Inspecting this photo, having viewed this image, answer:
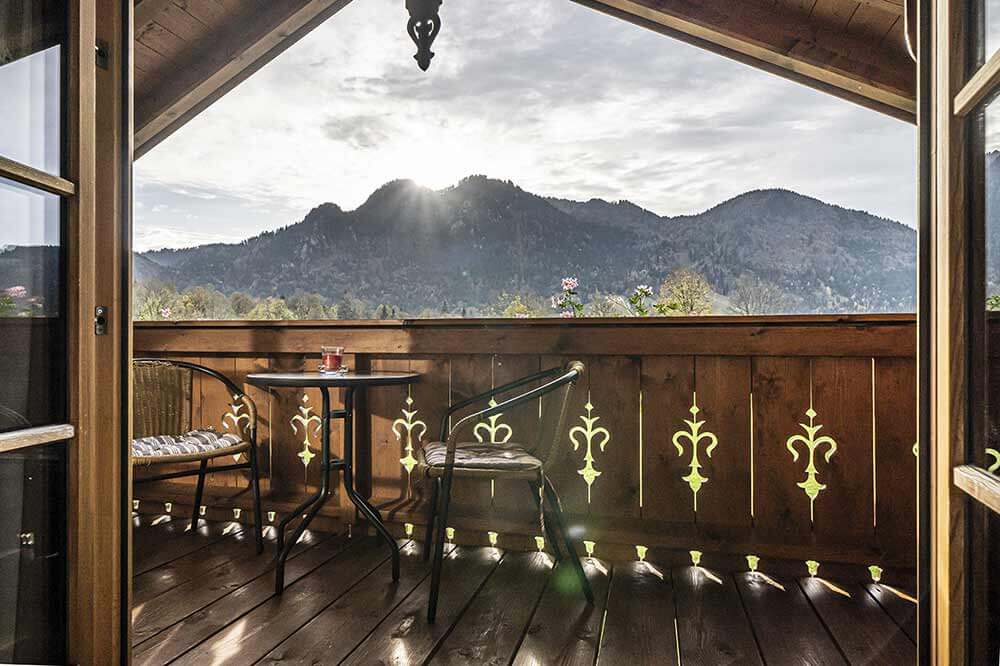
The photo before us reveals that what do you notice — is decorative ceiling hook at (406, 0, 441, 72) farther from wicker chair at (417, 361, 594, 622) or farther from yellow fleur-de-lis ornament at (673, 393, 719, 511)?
yellow fleur-de-lis ornament at (673, 393, 719, 511)

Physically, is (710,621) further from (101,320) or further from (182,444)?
(182,444)

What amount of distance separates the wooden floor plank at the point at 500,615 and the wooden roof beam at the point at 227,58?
2.87 m

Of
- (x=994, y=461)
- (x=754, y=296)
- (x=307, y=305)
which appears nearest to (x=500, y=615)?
(x=994, y=461)

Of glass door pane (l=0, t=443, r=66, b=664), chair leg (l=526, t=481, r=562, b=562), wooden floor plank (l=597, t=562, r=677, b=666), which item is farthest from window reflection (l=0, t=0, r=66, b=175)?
wooden floor plank (l=597, t=562, r=677, b=666)

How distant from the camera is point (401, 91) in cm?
323

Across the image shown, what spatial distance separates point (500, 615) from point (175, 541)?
1.57m

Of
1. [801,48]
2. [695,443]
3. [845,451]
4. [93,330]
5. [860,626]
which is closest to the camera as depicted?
[93,330]

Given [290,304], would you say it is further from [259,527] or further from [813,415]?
[813,415]

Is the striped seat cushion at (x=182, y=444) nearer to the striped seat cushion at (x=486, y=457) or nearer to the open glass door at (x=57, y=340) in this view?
the striped seat cushion at (x=486, y=457)

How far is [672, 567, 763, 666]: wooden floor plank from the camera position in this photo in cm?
171

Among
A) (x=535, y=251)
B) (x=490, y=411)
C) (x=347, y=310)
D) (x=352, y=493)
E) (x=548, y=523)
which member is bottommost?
(x=548, y=523)

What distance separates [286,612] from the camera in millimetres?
1950

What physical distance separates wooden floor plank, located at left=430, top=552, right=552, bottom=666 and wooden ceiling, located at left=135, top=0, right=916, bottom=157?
2299 mm

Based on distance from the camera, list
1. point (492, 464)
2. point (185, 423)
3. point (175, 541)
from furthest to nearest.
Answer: point (185, 423) < point (175, 541) < point (492, 464)
